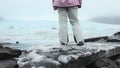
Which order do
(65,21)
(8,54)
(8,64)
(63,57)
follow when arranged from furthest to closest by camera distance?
(65,21), (8,54), (8,64), (63,57)

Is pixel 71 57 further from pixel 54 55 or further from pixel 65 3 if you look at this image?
pixel 65 3

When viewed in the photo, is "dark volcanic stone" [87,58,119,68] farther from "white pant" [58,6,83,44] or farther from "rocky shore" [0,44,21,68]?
"rocky shore" [0,44,21,68]

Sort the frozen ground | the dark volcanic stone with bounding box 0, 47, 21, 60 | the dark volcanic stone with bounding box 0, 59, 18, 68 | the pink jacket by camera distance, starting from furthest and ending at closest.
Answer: the pink jacket, the dark volcanic stone with bounding box 0, 47, 21, 60, the dark volcanic stone with bounding box 0, 59, 18, 68, the frozen ground

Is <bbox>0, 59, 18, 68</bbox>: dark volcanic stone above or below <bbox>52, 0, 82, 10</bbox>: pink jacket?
below

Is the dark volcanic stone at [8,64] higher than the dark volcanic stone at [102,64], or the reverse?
the dark volcanic stone at [8,64]

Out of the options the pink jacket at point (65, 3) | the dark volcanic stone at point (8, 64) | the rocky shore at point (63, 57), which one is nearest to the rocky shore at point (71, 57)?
the rocky shore at point (63, 57)

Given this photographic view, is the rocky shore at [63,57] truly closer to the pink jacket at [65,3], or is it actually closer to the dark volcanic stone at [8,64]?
the dark volcanic stone at [8,64]

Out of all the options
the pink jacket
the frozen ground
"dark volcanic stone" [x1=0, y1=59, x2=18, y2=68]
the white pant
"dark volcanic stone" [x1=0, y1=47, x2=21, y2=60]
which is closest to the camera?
the frozen ground

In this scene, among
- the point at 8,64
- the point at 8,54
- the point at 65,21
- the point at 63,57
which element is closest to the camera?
the point at 63,57

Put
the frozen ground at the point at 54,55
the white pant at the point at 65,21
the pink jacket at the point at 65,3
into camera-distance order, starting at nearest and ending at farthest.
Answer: the frozen ground at the point at 54,55 → the pink jacket at the point at 65,3 → the white pant at the point at 65,21

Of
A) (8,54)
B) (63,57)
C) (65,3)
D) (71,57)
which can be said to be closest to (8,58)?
(8,54)

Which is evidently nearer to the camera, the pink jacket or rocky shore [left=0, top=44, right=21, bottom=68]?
rocky shore [left=0, top=44, right=21, bottom=68]

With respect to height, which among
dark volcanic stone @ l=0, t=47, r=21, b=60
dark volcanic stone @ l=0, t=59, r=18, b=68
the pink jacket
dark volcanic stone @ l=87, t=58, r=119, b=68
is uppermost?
the pink jacket

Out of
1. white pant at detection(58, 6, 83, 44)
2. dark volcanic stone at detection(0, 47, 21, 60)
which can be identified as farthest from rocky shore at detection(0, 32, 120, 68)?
white pant at detection(58, 6, 83, 44)
